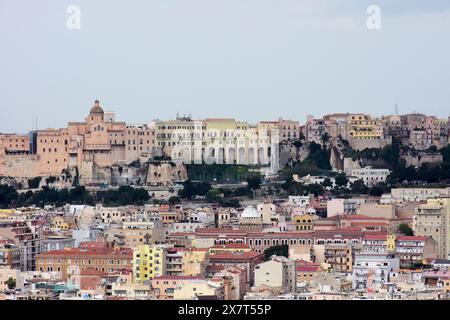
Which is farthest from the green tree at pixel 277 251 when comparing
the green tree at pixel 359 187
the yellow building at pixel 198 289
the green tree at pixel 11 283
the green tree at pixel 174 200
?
the green tree at pixel 359 187

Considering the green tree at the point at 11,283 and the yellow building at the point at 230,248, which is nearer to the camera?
the green tree at the point at 11,283

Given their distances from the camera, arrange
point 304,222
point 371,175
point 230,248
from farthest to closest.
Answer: point 371,175, point 304,222, point 230,248

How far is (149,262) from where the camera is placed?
16.2m

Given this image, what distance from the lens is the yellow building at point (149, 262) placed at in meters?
15.7

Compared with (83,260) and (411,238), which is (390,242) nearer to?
(411,238)

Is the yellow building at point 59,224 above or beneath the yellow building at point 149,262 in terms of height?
above

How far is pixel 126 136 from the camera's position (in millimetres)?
30000

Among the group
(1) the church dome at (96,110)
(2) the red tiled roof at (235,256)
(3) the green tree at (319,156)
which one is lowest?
(2) the red tiled roof at (235,256)

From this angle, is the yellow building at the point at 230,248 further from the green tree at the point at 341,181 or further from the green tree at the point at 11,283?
the green tree at the point at 341,181

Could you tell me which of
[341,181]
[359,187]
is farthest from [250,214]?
[341,181]

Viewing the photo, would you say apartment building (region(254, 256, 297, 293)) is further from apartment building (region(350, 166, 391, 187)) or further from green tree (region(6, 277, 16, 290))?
apartment building (region(350, 166, 391, 187))

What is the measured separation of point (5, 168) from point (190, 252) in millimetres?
13617

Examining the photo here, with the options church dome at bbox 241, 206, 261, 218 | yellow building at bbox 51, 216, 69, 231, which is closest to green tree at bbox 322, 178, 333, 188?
church dome at bbox 241, 206, 261, 218
